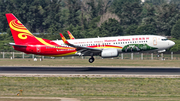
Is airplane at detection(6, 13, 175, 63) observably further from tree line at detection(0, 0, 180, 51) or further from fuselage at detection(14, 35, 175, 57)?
tree line at detection(0, 0, 180, 51)

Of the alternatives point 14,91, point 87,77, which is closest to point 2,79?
point 14,91

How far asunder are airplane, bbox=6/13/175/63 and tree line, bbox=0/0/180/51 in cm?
4855

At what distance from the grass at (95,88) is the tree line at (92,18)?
215ft

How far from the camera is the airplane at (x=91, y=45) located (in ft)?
144

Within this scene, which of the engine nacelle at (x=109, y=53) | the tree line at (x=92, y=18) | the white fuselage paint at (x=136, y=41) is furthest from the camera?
the tree line at (x=92, y=18)

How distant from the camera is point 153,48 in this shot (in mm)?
44281

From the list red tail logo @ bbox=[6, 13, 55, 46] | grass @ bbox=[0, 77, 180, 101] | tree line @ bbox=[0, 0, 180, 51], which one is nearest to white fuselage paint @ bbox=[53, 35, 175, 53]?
red tail logo @ bbox=[6, 13, 55, 46]

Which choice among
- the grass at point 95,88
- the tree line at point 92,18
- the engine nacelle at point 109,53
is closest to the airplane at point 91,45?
the engine nacelle at point 109,53

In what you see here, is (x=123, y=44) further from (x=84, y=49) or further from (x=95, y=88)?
(x=95, y=88)

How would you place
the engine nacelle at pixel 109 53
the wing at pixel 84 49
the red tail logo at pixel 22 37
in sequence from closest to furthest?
1. the engine nacelle at pixel 109 53
2. the wing at pixel 84 49
3. the red tail logo at pixel 22 37

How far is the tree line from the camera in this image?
100m

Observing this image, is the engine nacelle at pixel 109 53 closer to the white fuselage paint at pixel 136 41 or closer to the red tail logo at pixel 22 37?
the white fuselage paint at pixel 136 41

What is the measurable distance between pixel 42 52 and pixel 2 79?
52.9 feet

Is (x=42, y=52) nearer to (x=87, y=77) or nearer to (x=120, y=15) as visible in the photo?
(x=87, y=77)
